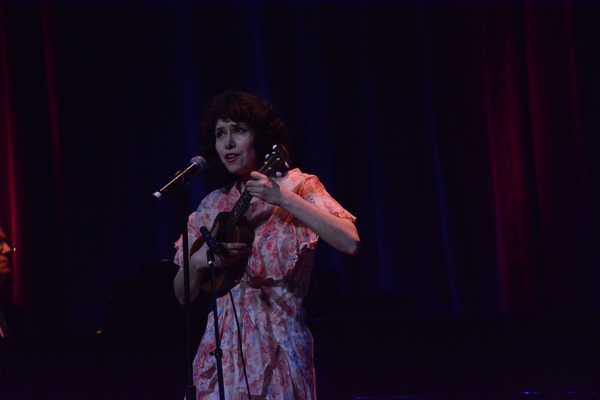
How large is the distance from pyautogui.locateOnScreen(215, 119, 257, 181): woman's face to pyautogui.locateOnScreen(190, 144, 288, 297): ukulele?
9 cm

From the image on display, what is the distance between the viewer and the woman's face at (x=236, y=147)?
1.86 metres

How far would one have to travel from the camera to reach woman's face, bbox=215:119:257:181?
186 cm

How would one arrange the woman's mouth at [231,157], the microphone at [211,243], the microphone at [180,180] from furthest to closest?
the woman's mouth at [231,157], the microphone at [211,243], the microphone at [180,180]

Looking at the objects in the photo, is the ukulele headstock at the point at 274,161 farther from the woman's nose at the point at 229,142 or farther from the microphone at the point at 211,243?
the microphone at the point at 211,243

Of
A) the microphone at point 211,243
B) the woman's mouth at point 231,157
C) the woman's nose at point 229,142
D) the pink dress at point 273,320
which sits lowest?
the pink dress at point 273,320

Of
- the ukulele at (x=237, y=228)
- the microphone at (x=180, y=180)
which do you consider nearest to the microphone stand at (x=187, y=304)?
the microphone at (x=180, y=180)

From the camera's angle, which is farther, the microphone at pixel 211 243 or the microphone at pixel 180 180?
the microphone at pixel 211 243

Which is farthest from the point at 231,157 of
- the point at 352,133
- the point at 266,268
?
the point at 352,133

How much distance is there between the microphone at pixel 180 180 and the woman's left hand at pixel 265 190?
0.17 m

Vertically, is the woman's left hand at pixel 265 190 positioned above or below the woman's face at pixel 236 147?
below

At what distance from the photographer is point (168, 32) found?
4637 mm

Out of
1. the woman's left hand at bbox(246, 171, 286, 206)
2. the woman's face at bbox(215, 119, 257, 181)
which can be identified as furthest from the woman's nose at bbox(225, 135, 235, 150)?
the woman's left hand at bbox(246, 171, 286, 206)

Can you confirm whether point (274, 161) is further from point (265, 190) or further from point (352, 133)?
point (352, 133)

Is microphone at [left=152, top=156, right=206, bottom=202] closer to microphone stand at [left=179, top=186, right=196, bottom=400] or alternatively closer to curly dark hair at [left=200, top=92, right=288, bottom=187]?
microphone stand at [left=179, top=186, right=196, bottom=400]
